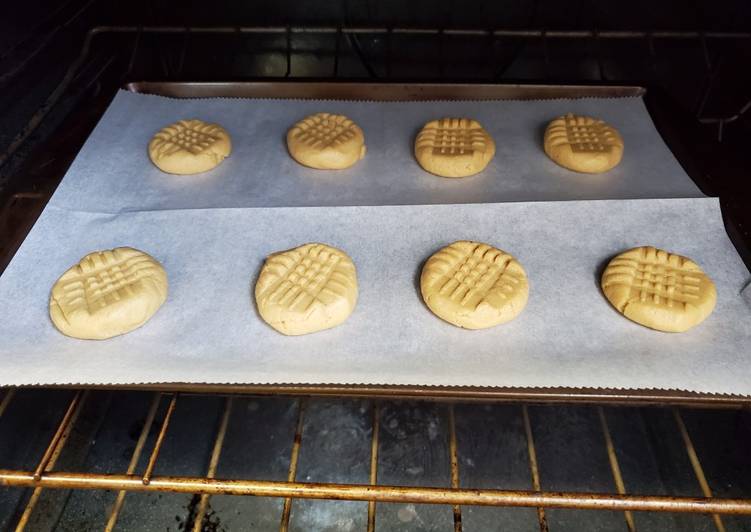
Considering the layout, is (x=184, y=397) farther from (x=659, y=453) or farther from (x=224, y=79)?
(x=659, y=453)

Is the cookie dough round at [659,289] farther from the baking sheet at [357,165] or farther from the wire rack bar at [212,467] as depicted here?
the wire rack bar at [212,467]

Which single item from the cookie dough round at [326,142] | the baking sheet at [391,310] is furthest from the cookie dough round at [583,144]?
the cookie dough round at [326,142]

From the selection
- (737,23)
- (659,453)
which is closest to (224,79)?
(659,453)

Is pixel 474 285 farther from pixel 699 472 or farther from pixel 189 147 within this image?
pixel 189 147

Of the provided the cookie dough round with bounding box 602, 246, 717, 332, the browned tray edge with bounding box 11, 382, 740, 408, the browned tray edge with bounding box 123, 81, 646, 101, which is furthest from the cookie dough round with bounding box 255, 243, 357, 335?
the browned tray edge with bounding box 123, 81, 646, 101

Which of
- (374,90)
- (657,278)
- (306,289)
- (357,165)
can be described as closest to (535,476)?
(657,278)
